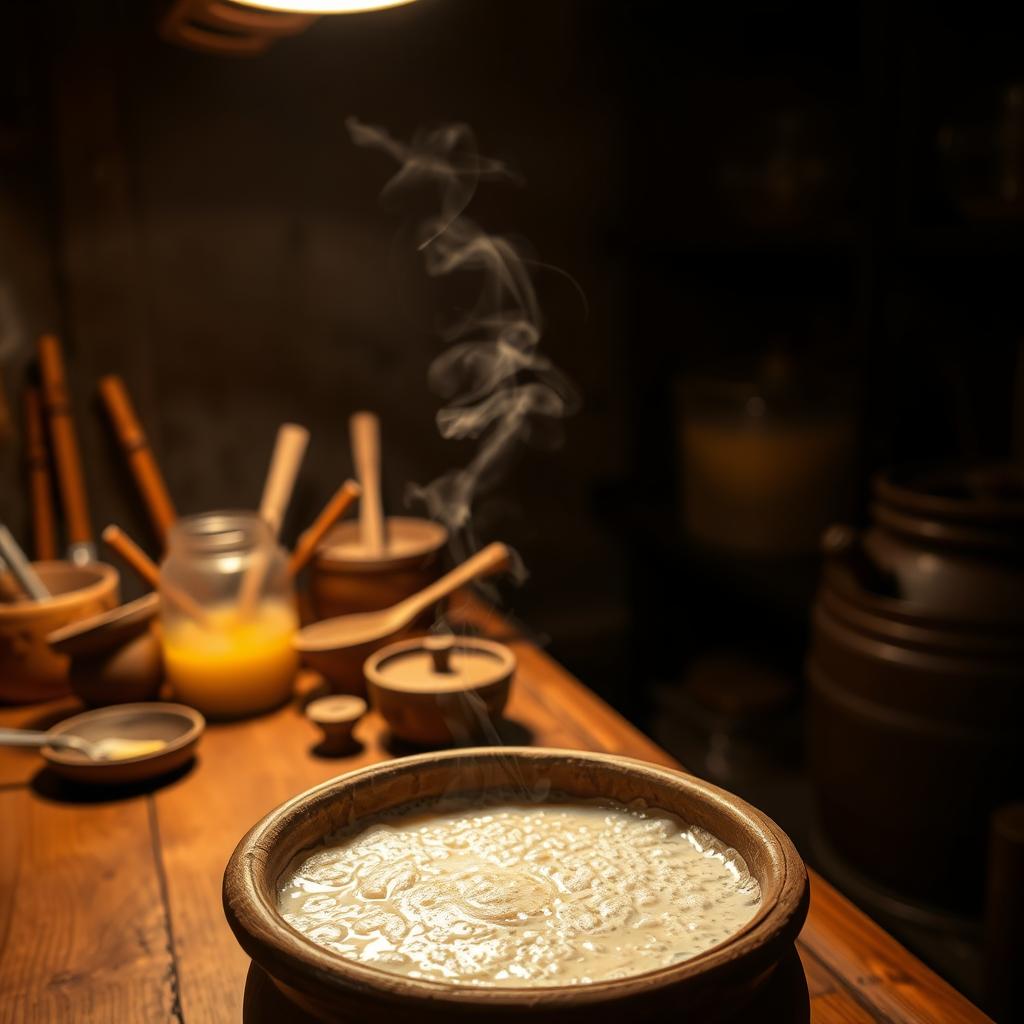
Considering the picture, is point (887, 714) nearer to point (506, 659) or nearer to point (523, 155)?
point (506, 659)

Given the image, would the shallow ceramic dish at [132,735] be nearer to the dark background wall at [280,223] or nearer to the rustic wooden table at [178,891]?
the rustic wooden table at [178,891]

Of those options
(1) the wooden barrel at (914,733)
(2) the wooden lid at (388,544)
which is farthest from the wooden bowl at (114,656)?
(1) the wooden barrel at (914,733)

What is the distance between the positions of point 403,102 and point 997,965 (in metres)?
2.41

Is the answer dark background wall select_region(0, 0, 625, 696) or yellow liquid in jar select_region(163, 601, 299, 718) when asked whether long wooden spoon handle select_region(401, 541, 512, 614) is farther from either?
dark background wall select_region(0, 0, 625, 696)

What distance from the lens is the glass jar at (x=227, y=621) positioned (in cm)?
184

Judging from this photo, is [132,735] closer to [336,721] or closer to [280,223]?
[336,721]

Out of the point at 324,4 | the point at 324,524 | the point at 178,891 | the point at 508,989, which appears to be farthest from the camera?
the point at 324,524

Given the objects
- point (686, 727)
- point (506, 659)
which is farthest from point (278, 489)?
point (686, 727)

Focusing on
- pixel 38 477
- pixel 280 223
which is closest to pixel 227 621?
pixel 38 477

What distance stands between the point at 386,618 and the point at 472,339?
1417mm

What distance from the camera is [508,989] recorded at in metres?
0.72

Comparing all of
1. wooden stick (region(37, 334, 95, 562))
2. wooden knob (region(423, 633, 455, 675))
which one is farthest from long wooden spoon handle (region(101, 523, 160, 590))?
wooden stick (region(37, 334, 95, 562))

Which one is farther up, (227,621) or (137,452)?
(137,452)

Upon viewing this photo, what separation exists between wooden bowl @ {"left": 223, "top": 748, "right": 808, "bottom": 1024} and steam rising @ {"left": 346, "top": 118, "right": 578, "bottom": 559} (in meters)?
1.78
